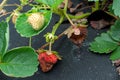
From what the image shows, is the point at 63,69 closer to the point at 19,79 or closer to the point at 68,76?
the point at 68,76

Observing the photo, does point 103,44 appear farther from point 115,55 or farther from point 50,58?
point 50,58

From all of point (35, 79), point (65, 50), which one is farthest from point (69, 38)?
point (35, 79)

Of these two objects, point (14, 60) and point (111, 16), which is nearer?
point (14, 60)

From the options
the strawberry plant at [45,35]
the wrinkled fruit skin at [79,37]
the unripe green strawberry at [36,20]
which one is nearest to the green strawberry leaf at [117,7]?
the strawberry plant at [45,35]

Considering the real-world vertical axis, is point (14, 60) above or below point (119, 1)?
below

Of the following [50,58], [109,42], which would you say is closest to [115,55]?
[109,42]

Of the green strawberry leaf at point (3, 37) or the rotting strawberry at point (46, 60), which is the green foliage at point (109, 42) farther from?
the green strawberry leaf at point (3, 37)

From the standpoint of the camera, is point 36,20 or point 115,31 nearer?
point 36,20

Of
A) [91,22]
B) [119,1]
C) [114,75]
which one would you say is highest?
[119,1]
